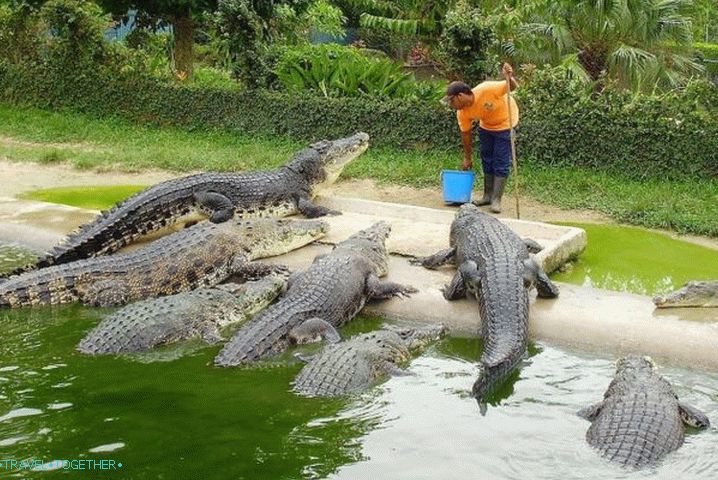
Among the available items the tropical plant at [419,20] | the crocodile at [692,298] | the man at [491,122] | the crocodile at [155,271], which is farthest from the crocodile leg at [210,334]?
the tropical plant at [419,20]

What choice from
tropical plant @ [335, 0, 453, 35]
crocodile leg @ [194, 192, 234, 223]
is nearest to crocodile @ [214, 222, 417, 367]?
crocodile leg @ [194, 192, 234, 223]

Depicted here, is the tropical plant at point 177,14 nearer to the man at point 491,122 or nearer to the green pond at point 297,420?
the man at point 491,122

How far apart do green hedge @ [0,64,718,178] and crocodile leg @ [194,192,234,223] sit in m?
4.41

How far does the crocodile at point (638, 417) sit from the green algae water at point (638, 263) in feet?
7.70

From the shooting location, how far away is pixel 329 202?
32.7ft

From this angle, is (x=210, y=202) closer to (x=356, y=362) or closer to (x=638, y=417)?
(x=356, y=362)

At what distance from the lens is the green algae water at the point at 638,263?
775cm

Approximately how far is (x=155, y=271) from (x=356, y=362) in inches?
96.2

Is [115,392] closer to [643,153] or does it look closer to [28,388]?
[28,388]

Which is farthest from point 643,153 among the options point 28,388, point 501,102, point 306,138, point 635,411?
point 28,388

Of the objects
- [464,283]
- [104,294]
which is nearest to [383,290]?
[464,283]

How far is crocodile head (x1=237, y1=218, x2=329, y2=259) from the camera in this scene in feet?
26.3

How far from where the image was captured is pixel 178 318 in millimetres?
6500

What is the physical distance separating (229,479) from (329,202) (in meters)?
5.63
